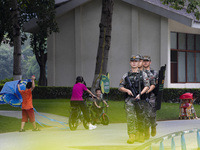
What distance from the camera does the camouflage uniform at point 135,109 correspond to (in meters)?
11.6

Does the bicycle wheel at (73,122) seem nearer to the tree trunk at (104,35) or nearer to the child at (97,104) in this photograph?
the child at (97,104)

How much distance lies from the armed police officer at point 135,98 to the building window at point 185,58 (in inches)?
850

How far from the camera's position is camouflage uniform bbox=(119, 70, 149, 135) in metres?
11.6

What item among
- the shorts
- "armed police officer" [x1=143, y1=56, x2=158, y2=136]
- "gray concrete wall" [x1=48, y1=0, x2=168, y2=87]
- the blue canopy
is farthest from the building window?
"armed police officer" [x1=143, y1=56, x2=158, y2=136]

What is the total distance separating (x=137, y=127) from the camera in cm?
1164

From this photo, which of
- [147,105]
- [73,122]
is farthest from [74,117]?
[147,105]

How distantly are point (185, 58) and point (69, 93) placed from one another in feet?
26.7

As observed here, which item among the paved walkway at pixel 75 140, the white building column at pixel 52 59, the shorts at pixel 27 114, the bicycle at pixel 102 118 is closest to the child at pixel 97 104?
the bicycle at pixel 102 118

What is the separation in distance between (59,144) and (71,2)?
23.3 meters

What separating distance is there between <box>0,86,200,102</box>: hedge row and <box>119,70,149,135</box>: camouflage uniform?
57.6 feet

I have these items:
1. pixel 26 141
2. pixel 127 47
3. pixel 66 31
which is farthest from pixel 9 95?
pixel 66 31

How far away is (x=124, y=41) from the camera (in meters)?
32.9

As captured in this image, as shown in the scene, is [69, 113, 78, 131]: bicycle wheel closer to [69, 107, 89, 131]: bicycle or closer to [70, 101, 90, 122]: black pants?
[69, 107, 89, 131]: bicycle

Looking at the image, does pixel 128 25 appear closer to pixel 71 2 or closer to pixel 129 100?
pixel 71 2
